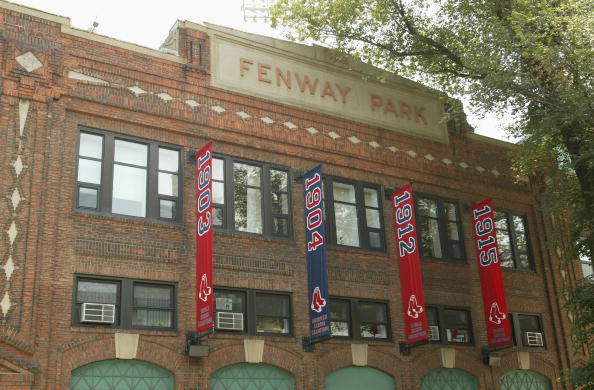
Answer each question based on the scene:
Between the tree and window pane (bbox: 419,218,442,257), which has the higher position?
the tree

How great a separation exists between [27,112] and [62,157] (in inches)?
49.4

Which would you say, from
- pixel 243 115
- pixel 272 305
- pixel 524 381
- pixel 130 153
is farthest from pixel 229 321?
pixel 524 381

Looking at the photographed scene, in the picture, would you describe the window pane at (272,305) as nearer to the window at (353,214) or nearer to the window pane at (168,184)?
the window at (353,214)

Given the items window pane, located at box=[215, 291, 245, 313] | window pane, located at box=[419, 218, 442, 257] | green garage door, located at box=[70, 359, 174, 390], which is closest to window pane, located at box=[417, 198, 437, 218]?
window pane, located at box=[419, 218, 442, 257]

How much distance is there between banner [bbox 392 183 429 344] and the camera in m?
18.6

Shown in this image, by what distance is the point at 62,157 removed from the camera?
1631 centimetres

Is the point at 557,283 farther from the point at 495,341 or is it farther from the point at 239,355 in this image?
the point at 239,355

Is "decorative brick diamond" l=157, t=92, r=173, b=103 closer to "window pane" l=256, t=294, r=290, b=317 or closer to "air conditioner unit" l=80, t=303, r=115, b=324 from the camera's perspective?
"window pane" l=256, t=294, r=290, b=317

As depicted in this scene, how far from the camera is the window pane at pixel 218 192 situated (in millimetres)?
18406

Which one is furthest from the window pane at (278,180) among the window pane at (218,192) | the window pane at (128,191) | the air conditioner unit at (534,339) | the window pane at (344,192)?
the air conditioner unit at (534,339)

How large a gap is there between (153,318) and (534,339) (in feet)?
41.2

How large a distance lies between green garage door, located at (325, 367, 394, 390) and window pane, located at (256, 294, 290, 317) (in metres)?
2.00

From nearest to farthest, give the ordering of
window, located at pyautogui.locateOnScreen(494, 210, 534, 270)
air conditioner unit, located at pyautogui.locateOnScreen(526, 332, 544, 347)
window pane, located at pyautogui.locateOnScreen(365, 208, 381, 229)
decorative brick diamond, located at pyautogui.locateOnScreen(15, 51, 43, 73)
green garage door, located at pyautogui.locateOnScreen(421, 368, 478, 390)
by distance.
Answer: decorative brick diamond, located at pyautogui.locateOnScreen(15, 51, 43, 73)
green garage door, located at pyautogui.locateOnScreen(421, 368, 478, 390)
window pane, located at pyautogui.locateOnScreen(365, 208, 381, 229)
air conditioner unit, located at pyautogui.locateOnScreen(526, 332, 544, 347)
window, located at pyautogui.locateOnScreen(494, 210, 534, 270)

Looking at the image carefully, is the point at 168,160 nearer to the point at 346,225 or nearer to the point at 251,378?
the point at 346,225
